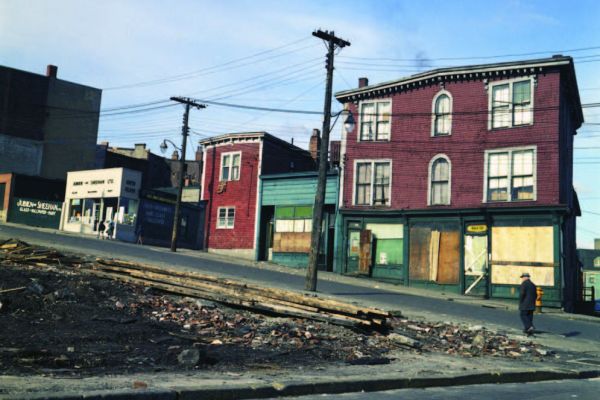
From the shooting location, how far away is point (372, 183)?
3244 centimetres

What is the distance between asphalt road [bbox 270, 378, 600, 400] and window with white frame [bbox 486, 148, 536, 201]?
63.8 feet

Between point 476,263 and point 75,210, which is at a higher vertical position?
point 75,210

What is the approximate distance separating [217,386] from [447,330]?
30.2 feet

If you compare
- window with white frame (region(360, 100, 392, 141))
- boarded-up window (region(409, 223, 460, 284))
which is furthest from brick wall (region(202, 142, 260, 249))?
boarded-up window (region(409, 223, 460, 284))

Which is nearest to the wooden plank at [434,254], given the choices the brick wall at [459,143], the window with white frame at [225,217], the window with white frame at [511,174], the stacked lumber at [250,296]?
the brick wall at [459,143]

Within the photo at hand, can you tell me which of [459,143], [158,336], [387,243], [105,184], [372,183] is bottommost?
[158,336]

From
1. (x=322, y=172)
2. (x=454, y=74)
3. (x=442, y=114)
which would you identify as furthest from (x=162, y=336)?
(x=454, y=74)

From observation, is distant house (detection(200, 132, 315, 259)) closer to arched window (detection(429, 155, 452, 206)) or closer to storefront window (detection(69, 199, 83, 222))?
arched window (detection(429, 155, 452, 206))

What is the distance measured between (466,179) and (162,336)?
2260cm

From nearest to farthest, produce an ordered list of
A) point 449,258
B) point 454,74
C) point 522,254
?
point 522,254
point 449,258
point 454,74

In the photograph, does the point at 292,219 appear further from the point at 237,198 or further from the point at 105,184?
the point at 105,184

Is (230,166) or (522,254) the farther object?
(230,166)

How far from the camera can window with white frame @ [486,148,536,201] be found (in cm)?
2742

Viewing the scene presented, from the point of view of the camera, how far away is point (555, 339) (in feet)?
51.8
